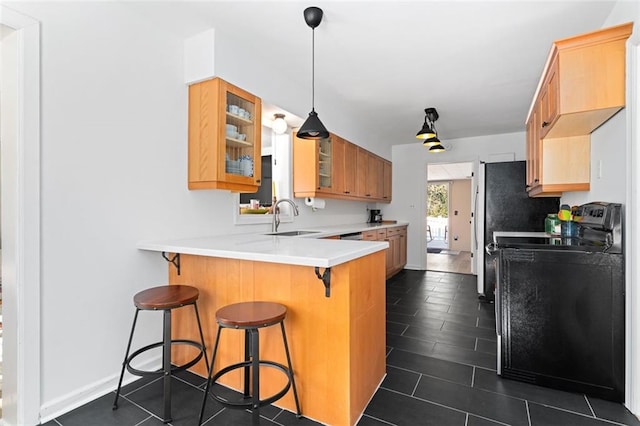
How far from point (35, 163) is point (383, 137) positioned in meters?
5.07

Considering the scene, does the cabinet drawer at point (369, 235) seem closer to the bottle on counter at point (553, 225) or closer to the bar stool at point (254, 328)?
the bottle on counter at point (553, 225)

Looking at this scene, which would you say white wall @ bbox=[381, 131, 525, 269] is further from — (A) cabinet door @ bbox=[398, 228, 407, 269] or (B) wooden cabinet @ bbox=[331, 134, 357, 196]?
(B) wooden cabinet @ bbox=[331, 134, 357, 196]

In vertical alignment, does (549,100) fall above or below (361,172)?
above

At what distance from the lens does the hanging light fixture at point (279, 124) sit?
3.38 m

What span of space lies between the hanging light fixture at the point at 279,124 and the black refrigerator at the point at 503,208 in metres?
2.68

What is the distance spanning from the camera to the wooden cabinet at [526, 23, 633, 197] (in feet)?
6.10

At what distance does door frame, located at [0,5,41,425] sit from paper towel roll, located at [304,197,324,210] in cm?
260

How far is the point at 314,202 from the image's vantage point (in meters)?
3.89

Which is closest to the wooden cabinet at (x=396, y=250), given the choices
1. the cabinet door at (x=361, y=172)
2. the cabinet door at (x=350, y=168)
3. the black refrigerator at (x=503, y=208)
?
the cabinet door at (x=361, y=172)

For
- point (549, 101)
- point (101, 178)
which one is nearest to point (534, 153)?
point (549, 101)

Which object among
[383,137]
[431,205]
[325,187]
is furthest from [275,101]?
[431,205]

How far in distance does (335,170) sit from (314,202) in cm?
54

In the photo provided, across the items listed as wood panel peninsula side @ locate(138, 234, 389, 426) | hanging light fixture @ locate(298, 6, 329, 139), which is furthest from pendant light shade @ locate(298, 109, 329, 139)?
wood panel peninsula side @ locate(138, 234, 389, 426)

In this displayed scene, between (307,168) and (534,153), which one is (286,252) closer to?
(307,168)
